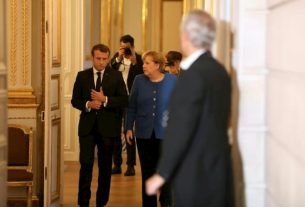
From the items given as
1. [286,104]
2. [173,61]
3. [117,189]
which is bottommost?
[117,189]

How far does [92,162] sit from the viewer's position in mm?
6887

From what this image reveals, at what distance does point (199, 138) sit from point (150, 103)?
2.75 metres

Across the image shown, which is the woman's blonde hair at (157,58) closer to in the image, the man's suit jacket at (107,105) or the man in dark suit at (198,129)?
the man's suit jacket at (107,105)

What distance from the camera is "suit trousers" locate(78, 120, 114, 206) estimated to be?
6.84 m

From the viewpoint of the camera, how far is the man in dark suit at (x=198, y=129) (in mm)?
3623

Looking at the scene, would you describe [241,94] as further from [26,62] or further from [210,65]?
[26,62]

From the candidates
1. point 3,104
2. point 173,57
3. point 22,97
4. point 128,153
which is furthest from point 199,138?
point 128,153

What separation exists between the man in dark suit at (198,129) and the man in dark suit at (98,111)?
3.03 metres

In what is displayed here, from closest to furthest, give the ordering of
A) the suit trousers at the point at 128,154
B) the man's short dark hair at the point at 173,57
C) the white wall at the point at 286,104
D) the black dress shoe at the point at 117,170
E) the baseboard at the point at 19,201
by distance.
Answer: the white wall at the point at 286,104
the baseboard at the point at 19,201
the man's short dark hair at the point at 173,57
the suit trousers at the point at 128,154
the black dress shoe at the point at 117,170

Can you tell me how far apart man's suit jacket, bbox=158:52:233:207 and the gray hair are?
0.08 meters

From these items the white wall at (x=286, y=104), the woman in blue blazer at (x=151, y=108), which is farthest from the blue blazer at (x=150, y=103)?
the white wall at (x=286, y=104)

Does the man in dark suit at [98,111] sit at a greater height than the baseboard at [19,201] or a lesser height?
greater

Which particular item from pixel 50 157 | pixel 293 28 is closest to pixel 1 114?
pixel 50 157

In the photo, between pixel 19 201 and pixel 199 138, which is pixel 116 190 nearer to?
pixel 19 201
